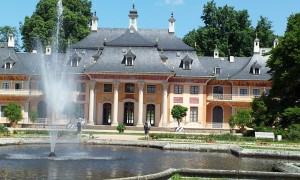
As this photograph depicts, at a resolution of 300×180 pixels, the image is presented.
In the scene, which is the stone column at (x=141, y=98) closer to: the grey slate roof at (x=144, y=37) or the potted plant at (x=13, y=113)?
the grey slate roof at (x=144, y=37)

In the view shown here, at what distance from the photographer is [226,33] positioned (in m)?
75.8

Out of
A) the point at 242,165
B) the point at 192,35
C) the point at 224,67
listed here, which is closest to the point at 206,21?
the point at 192,35

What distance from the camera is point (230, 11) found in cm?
7712

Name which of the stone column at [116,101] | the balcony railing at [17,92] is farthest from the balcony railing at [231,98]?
the balcony railing at [17,92]

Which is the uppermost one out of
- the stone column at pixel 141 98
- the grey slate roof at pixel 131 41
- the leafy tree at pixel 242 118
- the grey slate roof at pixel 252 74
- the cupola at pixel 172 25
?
the cupola at pixel 172 25

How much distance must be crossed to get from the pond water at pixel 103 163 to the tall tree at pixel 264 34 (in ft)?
177

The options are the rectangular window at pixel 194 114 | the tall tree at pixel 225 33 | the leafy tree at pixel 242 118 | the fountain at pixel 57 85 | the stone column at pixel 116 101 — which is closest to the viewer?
the leafy tree at pixel 242 118

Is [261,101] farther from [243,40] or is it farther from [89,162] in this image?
[243,40]

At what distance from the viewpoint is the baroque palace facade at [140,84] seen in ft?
173

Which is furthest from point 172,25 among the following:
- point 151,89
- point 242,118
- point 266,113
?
point 266,113

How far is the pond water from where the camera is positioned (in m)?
17.2

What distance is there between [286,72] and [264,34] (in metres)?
39.7

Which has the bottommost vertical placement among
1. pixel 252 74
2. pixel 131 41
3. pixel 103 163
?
pixel 103 163

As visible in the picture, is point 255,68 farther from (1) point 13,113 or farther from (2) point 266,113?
(1) point 13,113
